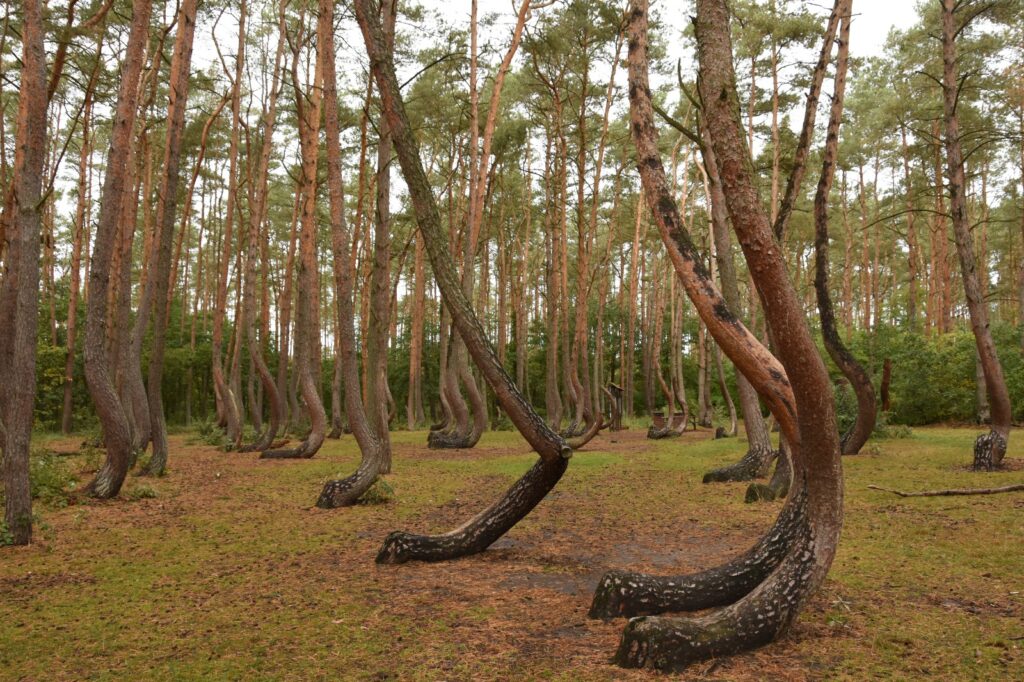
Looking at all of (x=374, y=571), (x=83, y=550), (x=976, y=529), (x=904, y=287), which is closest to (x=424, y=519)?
(x=374, y=571)

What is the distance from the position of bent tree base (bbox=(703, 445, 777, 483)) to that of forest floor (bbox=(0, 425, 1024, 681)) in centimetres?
47

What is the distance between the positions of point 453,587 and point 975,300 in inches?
357

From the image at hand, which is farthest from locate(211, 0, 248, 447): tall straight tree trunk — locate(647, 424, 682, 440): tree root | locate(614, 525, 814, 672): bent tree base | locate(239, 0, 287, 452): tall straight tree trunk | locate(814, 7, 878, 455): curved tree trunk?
locate(614, 525, 814, 672): bent tree base

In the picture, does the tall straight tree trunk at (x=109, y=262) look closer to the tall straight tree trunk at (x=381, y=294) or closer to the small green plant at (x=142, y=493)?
the small green plant at (x=142, y=493)

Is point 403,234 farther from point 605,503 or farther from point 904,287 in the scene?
point 904,287

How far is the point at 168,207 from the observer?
917 centimetres

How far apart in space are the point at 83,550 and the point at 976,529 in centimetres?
779

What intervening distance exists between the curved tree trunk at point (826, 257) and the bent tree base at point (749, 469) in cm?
162

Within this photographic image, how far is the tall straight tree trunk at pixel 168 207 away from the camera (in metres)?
9.29

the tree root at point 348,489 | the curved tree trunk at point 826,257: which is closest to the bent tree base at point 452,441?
the tree root at point 348,489

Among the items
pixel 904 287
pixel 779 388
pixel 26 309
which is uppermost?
pixel 904 287

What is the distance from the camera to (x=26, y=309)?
579cm

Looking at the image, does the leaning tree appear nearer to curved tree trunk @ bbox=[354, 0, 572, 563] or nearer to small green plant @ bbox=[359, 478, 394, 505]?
curved tree trunk @ bbox=[354, 0, 572, 563]

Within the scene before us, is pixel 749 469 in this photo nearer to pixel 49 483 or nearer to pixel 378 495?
pixel 378 495
